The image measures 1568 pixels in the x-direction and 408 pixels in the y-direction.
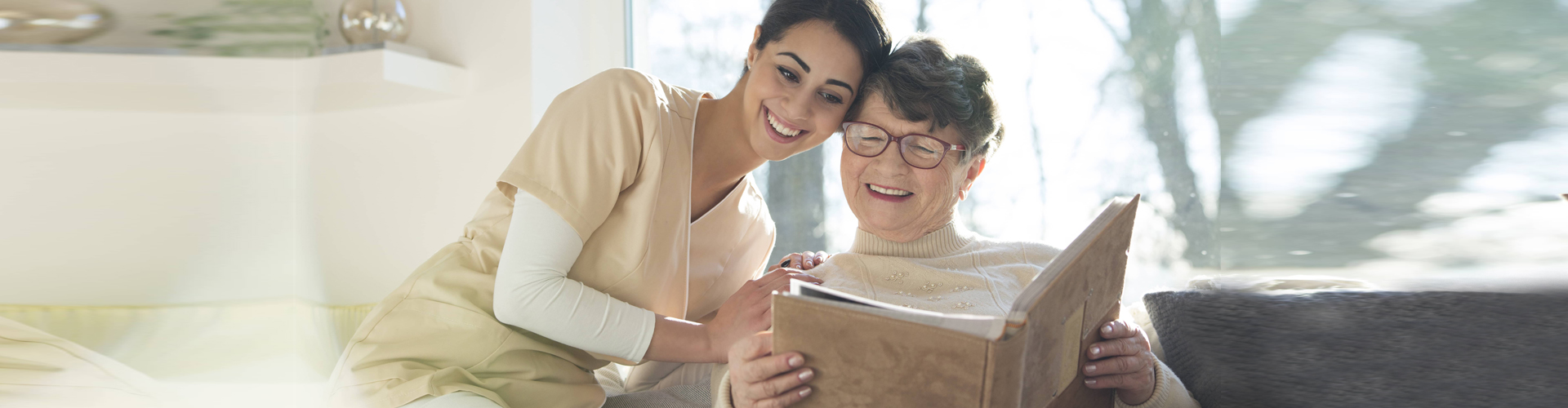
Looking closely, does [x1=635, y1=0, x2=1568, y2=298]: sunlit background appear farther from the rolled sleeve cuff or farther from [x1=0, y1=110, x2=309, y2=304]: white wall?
[x1=0, y1=110, x2=309, y2=304]: white wall

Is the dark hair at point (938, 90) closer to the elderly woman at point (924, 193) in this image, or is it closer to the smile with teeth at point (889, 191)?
the elderly woman at point (924, 193)

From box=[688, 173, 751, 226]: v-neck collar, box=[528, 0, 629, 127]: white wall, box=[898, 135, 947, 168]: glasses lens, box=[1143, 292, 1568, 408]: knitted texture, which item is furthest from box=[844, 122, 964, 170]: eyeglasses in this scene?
box=[528, 0, 629, 127]: white wall

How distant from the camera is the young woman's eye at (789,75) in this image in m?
1.14

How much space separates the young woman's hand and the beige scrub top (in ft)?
0.91

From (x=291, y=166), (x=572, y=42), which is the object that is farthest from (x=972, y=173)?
(x=572, y=42)

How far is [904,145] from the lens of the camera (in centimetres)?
117

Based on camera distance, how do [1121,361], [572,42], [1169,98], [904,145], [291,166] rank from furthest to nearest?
[572,42]
[1169,98]
[904,145]
[1121,361]
[291,166]

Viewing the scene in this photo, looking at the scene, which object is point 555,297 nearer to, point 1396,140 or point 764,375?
point 764,375

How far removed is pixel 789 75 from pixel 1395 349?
2.59 ft

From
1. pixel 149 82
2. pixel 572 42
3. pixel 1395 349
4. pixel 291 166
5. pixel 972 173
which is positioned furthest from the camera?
pixel 572 42

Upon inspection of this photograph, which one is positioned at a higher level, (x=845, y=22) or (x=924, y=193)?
(x=845, y=22)

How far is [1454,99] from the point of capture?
0.65m

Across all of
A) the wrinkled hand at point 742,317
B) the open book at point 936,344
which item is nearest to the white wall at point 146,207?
the open book at point 936,344

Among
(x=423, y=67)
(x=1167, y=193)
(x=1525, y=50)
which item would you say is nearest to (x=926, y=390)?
(x=1525, y=50)
